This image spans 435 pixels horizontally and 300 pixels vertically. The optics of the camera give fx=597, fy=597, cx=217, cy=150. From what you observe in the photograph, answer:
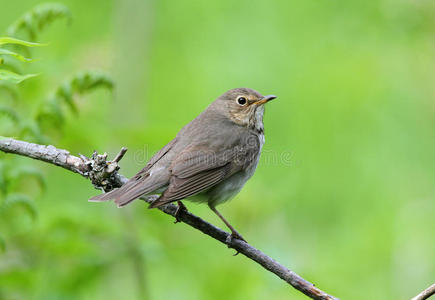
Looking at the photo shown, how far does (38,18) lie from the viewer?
3.90 meters

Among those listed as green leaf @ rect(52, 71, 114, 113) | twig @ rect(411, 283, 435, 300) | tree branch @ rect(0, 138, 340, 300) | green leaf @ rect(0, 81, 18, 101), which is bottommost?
twig @ rect(411, 283, 435, 300)

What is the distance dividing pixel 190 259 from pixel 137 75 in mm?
2337

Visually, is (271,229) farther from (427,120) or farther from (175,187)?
(427,120)

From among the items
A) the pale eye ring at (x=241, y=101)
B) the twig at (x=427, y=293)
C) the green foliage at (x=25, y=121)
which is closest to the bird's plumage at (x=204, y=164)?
the pale eye ring at (x=241, y=101)

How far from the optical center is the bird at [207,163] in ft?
13.8

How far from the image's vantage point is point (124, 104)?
20.8 feet

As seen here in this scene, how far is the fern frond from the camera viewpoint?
386cm

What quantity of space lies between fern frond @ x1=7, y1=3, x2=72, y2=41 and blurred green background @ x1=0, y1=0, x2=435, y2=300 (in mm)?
590

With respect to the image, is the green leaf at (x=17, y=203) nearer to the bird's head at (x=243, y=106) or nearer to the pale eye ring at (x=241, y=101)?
the bird's head at (x=243, y=106)

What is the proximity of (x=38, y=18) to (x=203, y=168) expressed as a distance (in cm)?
A: 169

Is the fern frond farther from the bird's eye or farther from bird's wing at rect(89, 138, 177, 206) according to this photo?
the bird's eye

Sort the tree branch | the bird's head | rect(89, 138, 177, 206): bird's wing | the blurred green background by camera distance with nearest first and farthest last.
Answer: the tree branch, rect(89, 138, 177, 206): bird's wing, the blurred green background, the bird's head

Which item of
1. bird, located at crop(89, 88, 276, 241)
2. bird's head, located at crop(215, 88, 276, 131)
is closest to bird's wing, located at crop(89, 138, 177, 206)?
bird, located at crop(89, 88, 276, 241)

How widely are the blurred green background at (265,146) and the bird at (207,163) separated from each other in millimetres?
271
